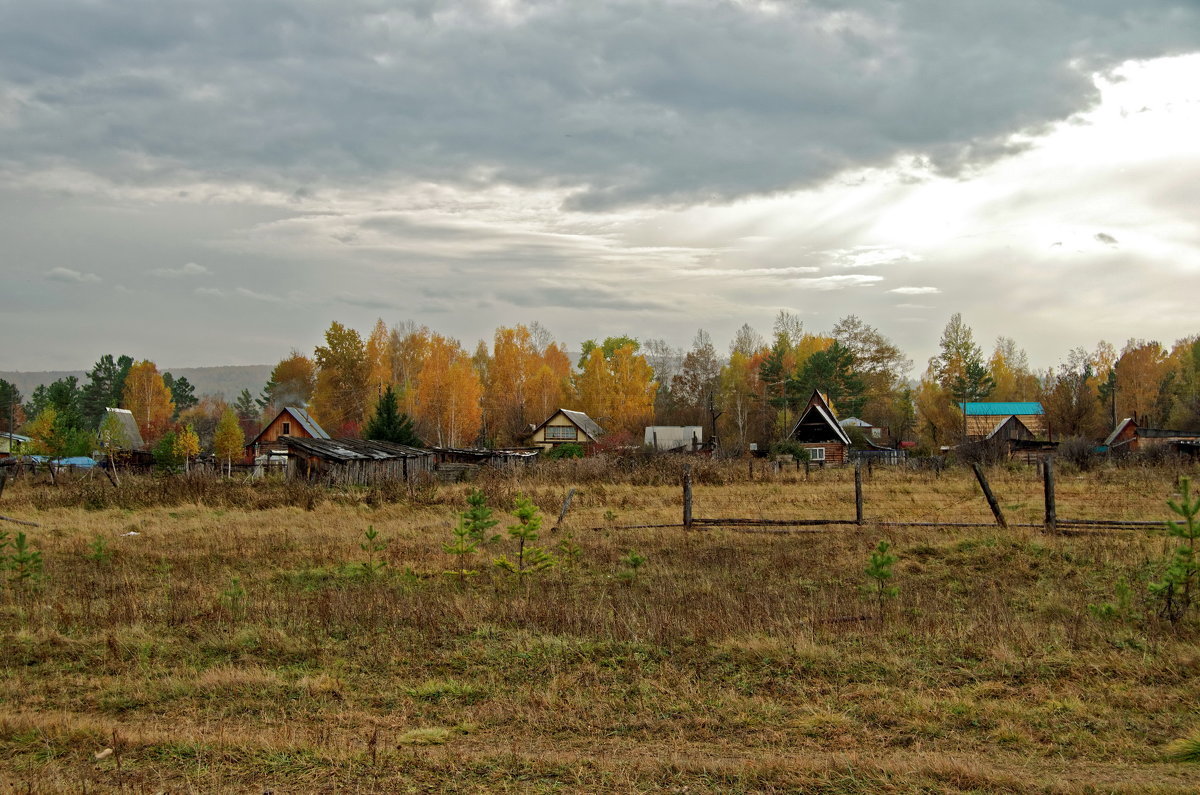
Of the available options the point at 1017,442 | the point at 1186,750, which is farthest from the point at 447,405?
the point at 1186,750

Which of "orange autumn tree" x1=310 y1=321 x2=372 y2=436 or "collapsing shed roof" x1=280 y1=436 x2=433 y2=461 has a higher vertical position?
"orange autumn tree" x1=310 y1=321 x2=372 y2=436

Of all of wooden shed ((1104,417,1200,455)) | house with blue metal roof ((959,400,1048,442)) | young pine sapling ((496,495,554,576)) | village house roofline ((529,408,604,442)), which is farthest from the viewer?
house with blue metal roof ((959,400,1048,442))

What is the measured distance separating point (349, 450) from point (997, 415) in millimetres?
59827

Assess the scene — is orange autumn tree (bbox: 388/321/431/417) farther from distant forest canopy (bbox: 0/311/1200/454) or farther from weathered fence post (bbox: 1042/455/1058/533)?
weathered fence post (bbox: 1042/455/1058/533)

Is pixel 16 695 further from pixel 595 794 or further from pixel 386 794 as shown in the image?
pixel 595 794

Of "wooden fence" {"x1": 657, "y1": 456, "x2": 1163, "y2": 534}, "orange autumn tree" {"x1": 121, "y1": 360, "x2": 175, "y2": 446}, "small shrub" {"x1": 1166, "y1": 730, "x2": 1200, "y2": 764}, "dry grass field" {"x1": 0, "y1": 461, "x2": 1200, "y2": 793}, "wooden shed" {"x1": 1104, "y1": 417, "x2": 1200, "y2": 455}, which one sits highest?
"orange autumn tree" {"x1": 121, "y1": 360, "x2": 175, "y2": 446}

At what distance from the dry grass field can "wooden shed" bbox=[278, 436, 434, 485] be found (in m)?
18.0

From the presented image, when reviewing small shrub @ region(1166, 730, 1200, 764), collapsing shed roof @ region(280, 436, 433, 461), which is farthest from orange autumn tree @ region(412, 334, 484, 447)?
small shrub @ region(1166, 730, 1200, 764)

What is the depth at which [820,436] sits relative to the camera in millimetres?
55469

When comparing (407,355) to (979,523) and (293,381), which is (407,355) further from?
(979,523)

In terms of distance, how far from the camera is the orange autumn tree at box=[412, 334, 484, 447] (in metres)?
78.4

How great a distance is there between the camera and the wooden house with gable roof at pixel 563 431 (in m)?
70.6

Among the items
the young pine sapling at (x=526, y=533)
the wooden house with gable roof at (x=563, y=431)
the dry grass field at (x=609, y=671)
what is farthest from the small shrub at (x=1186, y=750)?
the wooden house with gable roof at (x=563, y=431)

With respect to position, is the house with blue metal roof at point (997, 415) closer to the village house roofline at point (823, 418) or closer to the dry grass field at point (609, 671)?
the village house roofline at point (823, 418)
